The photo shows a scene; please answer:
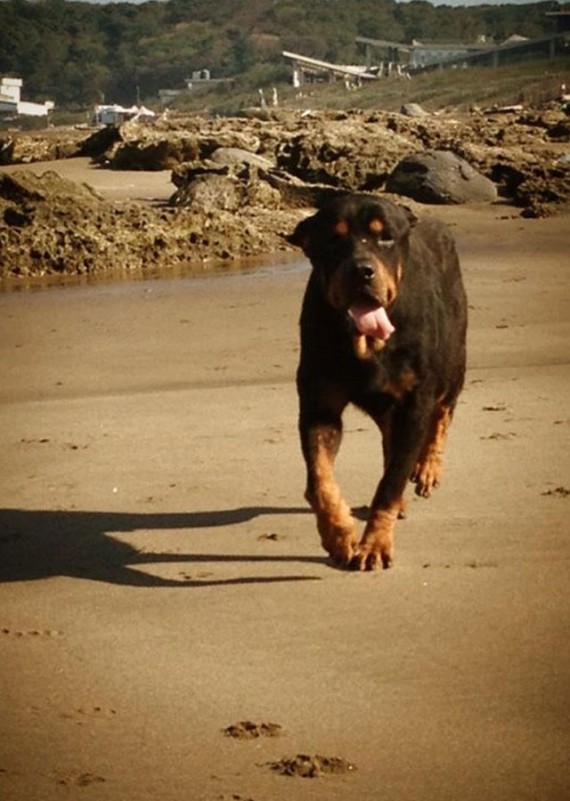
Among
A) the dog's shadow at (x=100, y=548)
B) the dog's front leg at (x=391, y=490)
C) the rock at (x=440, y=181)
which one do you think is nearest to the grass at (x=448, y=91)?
the rock at (x=440, y=181)

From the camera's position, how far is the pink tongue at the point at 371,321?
24.5 ft

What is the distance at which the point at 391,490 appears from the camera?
7.56 meters

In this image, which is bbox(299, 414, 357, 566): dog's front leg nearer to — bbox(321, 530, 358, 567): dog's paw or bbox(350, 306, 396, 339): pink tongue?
bbox(321, 530, 358, 567): dog's paw

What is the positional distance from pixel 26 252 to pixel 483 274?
4841mm

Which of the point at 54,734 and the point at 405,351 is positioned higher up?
the point at 405,351

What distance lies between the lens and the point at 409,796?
16.5ft

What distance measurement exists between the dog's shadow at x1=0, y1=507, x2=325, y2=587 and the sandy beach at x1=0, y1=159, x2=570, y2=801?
17 mm

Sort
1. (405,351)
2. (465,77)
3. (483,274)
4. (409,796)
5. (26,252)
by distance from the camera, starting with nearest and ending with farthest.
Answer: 1. (409,796)
2. (405,351)
3. (483,274)
4. (26,252)
5. (465,77)

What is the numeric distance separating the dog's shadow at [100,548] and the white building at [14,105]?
105741 mm

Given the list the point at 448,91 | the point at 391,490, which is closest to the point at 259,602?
the point at 391,490

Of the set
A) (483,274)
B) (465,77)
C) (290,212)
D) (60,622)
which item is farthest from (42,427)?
(465,77)

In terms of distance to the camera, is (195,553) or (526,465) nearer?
(195,553)

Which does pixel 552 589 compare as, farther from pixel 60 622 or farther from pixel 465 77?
pixel 465 77

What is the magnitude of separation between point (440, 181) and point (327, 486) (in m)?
18.6
